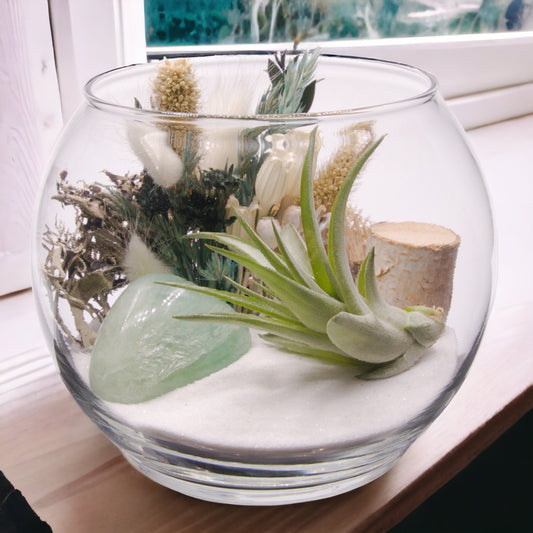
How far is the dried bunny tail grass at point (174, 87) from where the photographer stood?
1.13ft

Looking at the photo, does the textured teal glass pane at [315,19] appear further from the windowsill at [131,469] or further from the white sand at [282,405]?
the white sand at [282,405]

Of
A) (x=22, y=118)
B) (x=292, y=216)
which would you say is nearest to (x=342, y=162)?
(x=292, y=216)

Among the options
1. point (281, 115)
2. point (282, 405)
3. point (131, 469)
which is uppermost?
point (281, 115)

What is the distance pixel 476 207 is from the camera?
0.31 m

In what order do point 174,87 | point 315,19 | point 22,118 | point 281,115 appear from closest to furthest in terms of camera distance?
1. point 281,115
2. point 174,87
3. point 22,118
4. point 315,19

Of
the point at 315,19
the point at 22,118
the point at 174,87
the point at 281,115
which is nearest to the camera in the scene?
the point at 281,115

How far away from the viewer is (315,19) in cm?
91

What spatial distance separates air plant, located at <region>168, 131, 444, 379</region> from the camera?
0.26 metres

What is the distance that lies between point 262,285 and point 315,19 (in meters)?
0.72

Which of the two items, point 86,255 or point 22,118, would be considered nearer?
point 86,255

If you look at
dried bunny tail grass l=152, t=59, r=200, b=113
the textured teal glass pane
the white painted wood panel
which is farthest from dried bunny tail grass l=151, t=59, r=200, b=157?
the textured teal glass pane

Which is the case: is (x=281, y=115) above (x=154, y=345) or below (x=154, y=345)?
above

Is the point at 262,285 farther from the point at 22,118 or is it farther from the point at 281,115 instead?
the point at 22,118

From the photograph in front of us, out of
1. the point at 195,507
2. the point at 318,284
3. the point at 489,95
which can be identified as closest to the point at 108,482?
the point at 195,507
